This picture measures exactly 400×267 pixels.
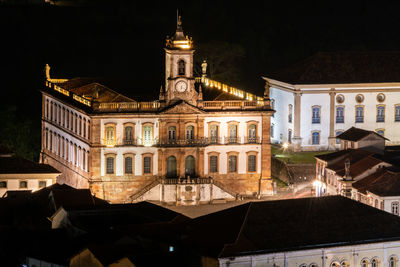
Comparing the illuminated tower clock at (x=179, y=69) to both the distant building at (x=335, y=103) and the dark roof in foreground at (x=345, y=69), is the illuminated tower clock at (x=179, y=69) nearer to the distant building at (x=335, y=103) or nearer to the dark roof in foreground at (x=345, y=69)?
the distant building at (x=335, y=103)

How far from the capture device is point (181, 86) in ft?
309

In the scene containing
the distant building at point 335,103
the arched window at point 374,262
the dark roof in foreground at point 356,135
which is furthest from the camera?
the distant building at point 335,103

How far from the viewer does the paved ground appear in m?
89.1

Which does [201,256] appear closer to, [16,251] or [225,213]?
[225,213]

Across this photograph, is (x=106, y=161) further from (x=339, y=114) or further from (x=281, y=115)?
(x=339, y=114)

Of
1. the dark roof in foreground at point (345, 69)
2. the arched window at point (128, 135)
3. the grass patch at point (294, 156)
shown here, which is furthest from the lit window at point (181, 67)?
the dark roof in foreground at point (345, 69)

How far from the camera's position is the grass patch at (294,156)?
10325cm

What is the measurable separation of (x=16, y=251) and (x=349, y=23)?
284ft

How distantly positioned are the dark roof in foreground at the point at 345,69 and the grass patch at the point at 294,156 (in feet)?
17.2

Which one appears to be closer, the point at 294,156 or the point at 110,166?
the point at 110,166

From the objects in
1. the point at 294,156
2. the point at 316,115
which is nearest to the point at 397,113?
the point at 316,115

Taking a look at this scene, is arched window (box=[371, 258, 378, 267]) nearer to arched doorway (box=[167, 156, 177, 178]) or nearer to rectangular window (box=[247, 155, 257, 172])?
rectangular window (box=[247, 155, 257, 172])

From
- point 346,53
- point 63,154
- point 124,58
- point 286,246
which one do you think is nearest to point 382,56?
point 346,53

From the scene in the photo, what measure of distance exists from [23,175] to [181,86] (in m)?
11.6
